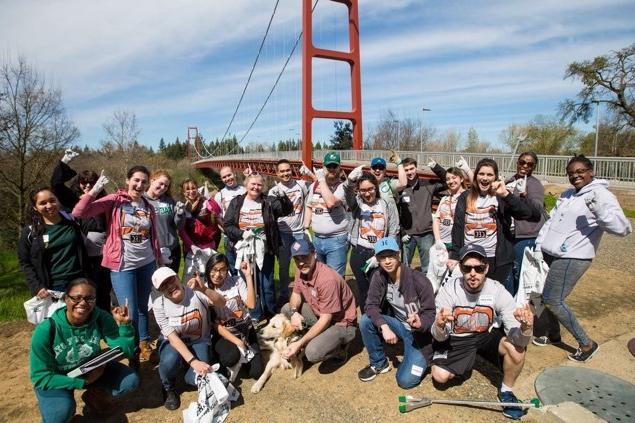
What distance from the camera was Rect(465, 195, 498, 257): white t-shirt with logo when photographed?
295 centimetres

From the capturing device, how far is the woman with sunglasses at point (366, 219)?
11.1 ft

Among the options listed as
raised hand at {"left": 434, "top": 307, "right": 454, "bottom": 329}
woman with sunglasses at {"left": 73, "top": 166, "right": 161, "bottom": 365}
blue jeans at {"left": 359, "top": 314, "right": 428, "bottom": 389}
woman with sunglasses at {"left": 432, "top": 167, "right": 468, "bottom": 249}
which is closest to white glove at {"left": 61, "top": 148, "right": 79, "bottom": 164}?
woman with sunglasses at {"left": 73, "top": 166, "right": 161, "bottom": 365}

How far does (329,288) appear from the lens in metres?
2.94

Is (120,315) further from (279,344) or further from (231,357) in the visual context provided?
(279,344)

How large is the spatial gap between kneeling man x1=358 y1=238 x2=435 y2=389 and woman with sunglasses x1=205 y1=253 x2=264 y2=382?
86 cm

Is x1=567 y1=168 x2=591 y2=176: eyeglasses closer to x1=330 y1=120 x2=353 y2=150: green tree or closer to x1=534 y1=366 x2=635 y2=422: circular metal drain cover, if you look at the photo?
x1=534 y1=366 x2=635 y2=422: circular metal drain cover

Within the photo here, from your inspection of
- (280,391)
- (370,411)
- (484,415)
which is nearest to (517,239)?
(484,415)

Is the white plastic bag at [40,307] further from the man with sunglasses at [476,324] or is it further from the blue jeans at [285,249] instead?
the man with sunglasses at [476,324]

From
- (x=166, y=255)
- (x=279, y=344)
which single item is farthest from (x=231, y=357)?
(x=166, y=255)

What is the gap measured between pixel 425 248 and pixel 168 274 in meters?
2.62

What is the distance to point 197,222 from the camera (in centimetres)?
385

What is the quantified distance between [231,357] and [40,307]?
1357 mm

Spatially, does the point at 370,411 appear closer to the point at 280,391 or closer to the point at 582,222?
the point at 280,391

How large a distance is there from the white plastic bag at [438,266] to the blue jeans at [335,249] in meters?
0.84
